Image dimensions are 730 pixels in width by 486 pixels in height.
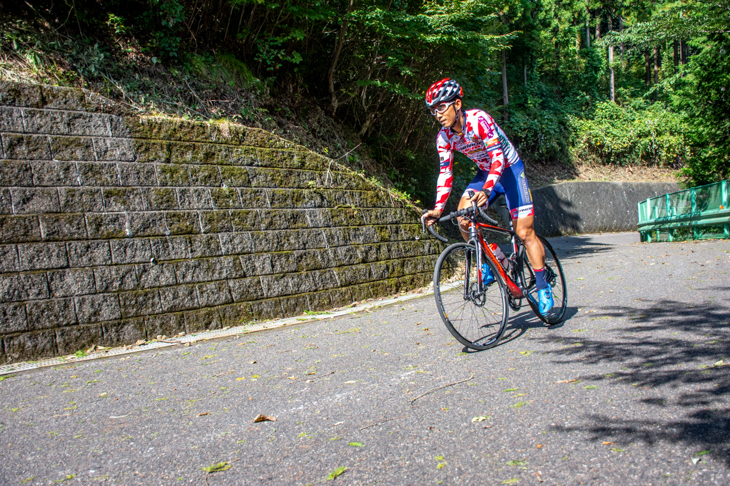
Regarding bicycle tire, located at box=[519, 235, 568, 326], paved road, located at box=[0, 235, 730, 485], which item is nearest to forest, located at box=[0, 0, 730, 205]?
paved road, located at box=[0, 235, 730, 485]

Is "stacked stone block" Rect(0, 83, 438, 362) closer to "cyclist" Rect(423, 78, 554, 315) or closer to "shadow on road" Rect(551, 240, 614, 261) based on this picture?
"cyclist" Rect(423, 78, 554, 315)

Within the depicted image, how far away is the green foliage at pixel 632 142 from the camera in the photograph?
30.0m

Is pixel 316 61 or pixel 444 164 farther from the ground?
pixel 316 61

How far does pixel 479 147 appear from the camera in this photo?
15.1 feet

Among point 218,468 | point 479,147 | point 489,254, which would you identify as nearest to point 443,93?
point 479,147

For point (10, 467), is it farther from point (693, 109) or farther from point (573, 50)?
point (573, 50)

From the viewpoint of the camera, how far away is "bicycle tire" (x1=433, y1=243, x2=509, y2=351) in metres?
4.14

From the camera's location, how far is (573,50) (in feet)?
114

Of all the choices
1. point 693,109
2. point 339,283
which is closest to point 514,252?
point 339,283

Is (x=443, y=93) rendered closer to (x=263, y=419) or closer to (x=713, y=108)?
(x=263, y=419)

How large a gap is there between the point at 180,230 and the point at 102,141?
147cm

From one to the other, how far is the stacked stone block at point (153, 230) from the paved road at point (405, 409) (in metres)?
0.88

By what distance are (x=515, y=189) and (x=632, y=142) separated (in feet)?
97.3

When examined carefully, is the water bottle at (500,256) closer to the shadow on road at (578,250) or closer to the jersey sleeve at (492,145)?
the jersey sleeve at (492,145)
